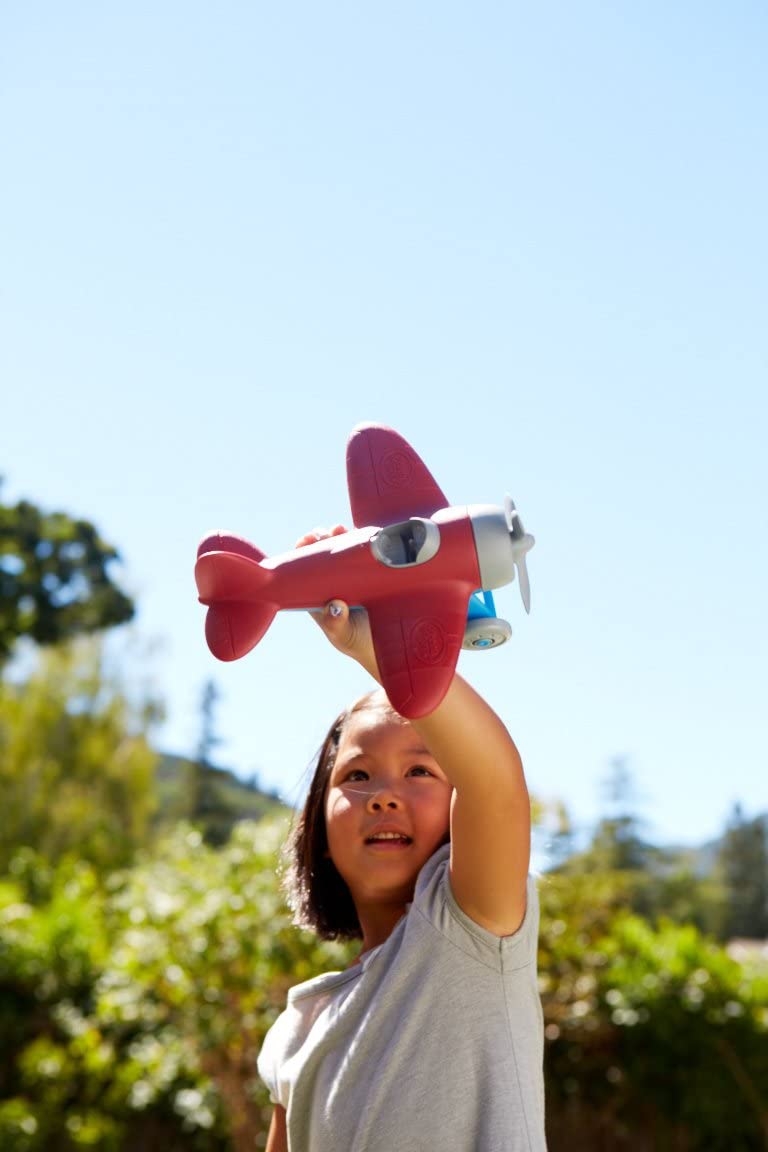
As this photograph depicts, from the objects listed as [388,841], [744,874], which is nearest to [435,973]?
[388,841]

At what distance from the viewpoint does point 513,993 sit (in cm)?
152

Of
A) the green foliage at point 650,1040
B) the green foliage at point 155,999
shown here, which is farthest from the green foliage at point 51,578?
the green foliage at point 650,1040

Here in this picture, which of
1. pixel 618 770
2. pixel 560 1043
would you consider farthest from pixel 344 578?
→ pixel 618 770

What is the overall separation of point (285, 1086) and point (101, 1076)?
431 cm

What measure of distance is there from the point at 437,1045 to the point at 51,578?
8808mm

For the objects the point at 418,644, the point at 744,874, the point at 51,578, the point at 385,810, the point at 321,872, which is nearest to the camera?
the point at 418,644

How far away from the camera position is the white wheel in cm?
139

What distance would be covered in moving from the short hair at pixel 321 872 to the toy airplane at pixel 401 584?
0.60m

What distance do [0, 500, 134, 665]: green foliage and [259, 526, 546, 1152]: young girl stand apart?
8426mm

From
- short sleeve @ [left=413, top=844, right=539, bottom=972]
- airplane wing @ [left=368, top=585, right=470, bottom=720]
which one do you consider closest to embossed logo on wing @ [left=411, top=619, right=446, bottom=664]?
airplane wing @ [left=368, top=585, right=470, bottom=720]

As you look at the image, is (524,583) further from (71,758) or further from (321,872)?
(71,758)

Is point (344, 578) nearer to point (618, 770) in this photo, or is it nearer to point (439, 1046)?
point (439, 1046)

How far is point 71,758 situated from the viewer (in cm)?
1723

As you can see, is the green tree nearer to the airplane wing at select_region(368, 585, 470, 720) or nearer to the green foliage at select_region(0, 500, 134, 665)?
the green foliage at select_region(0, 500, 134, 665)
